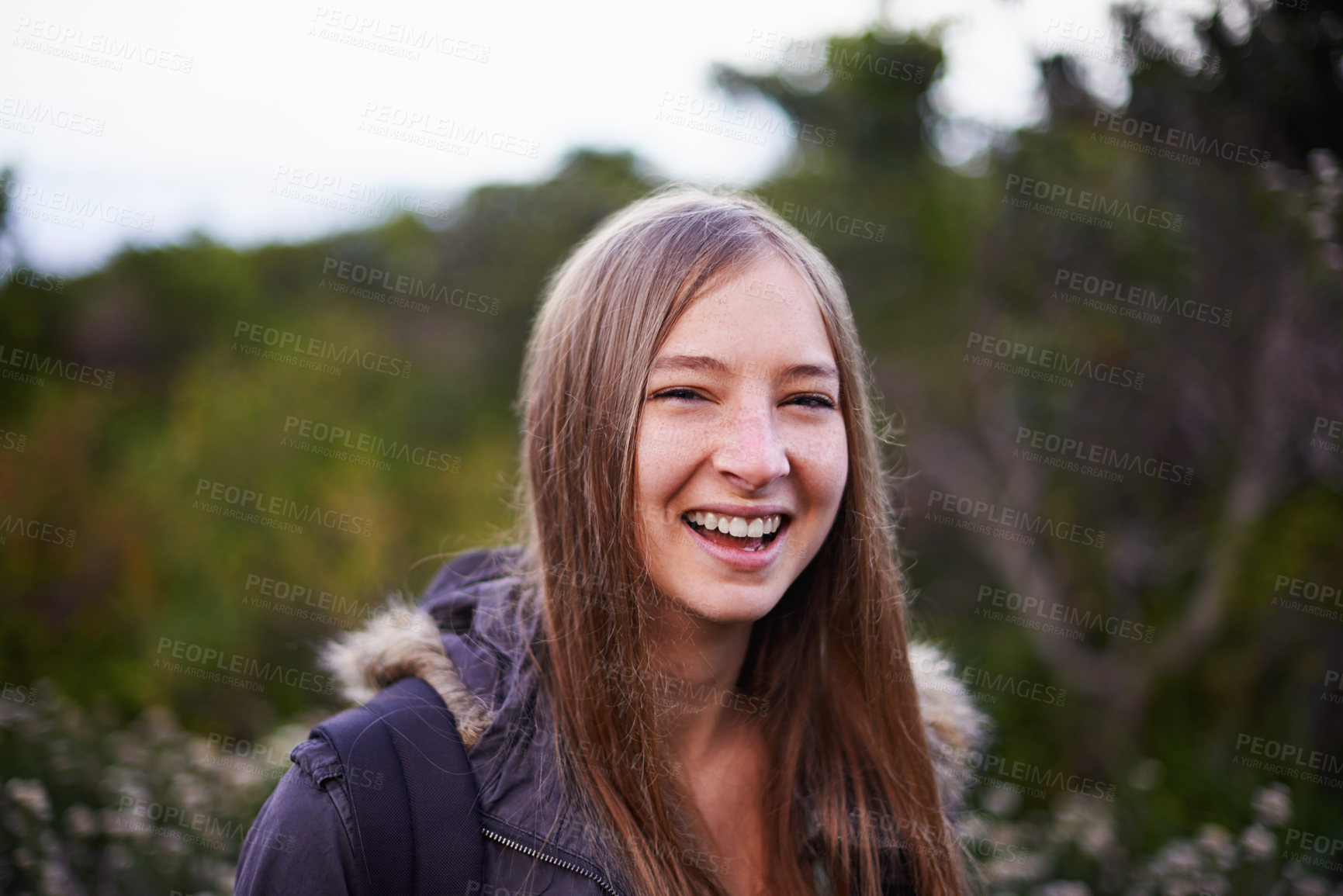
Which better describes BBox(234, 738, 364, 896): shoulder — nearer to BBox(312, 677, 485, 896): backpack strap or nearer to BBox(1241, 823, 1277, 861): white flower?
BBox(312, 677, 485, 896): backpack strap

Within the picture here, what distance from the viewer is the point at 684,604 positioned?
1702 mm

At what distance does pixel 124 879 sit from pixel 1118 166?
6.01m

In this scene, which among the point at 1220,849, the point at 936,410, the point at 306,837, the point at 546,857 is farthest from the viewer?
the point at 936,410

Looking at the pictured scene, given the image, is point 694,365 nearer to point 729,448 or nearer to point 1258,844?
point 729,448

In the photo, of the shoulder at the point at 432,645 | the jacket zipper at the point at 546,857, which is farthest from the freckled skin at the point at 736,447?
the shoulder at the point at 432,645

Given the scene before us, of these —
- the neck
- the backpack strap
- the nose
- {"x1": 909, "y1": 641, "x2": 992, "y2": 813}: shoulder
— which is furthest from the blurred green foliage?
the nose

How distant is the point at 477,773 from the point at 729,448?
758 mm

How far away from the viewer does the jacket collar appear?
5.02ft

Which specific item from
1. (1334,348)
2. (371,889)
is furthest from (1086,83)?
(371,889)

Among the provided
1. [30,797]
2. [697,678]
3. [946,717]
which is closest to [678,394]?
[697,678]

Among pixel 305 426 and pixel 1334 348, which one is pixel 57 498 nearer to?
pixel 305 426

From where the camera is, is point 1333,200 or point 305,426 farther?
point 305,426

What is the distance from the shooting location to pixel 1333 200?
385 cm

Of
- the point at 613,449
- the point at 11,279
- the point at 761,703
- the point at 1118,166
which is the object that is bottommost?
the point at 761,703
